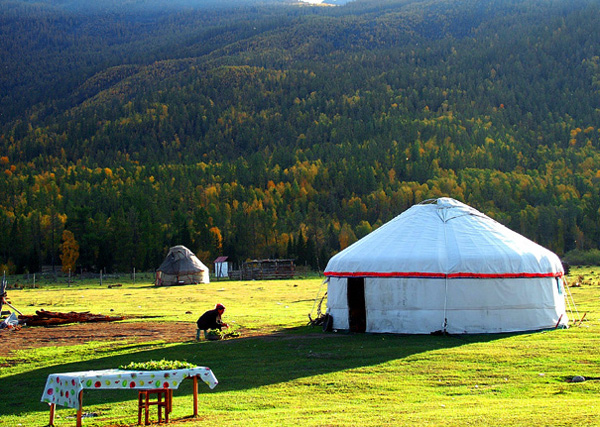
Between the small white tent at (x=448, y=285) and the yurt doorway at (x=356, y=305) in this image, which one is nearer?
the small white tent at (x=448, y=285)

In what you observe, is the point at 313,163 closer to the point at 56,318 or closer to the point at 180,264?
the point at 180,264

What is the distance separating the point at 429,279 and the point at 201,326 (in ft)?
20.0

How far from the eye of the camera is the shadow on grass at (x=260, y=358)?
1449cm

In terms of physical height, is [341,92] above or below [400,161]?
above

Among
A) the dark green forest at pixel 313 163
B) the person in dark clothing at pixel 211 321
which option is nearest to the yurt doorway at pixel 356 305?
the person in dark clothing at pixel 211 321

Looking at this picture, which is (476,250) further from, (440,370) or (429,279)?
(440,370)

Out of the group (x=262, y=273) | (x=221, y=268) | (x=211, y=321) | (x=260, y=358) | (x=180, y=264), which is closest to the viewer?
(x=260, y=358)

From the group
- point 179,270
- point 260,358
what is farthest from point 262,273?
point 260,358

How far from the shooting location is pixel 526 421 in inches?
416

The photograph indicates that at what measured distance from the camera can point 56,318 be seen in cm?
2636

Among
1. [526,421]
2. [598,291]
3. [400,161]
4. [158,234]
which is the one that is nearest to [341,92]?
[400,161]

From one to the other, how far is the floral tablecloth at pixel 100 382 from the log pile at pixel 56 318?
15.6 m

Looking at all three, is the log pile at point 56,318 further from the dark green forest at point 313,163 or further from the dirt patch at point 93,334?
the dark green forest at point 313,163

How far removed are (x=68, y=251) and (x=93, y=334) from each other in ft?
224
